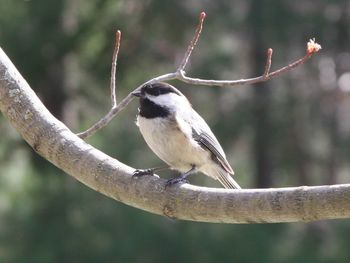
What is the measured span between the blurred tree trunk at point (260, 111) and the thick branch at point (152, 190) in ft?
→ 26.1

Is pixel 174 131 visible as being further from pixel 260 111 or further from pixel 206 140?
pixel 260 111

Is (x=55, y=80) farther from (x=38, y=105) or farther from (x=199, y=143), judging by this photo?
(x=38, y=105)

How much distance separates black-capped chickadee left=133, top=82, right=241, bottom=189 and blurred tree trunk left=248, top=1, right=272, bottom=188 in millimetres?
6790

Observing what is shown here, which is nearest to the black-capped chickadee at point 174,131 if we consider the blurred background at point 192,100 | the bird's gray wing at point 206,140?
the bird's gray wing at point 206,140

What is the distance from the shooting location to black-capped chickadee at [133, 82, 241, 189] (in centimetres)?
347

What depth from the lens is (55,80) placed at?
8.72 metres

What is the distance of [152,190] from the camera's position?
236 centimetres

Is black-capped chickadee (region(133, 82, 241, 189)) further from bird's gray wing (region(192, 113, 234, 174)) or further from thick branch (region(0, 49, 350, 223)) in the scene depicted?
thick branch (region(0, 49, 350, 223))

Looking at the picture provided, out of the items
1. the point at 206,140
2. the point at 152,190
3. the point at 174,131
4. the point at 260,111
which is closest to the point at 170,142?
the point at 174,131

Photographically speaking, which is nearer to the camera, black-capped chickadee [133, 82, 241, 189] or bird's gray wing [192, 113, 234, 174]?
black-capped chickadee [133, 82, 241, 189]

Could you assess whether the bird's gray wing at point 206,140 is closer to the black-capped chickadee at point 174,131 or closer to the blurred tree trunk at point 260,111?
the black-capped chickadee at point 174,131

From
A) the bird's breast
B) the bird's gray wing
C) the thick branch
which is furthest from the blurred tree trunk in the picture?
the thick branch

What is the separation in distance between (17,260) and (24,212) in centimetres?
43

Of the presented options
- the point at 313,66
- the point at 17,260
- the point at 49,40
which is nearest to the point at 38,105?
the point at 17,260
